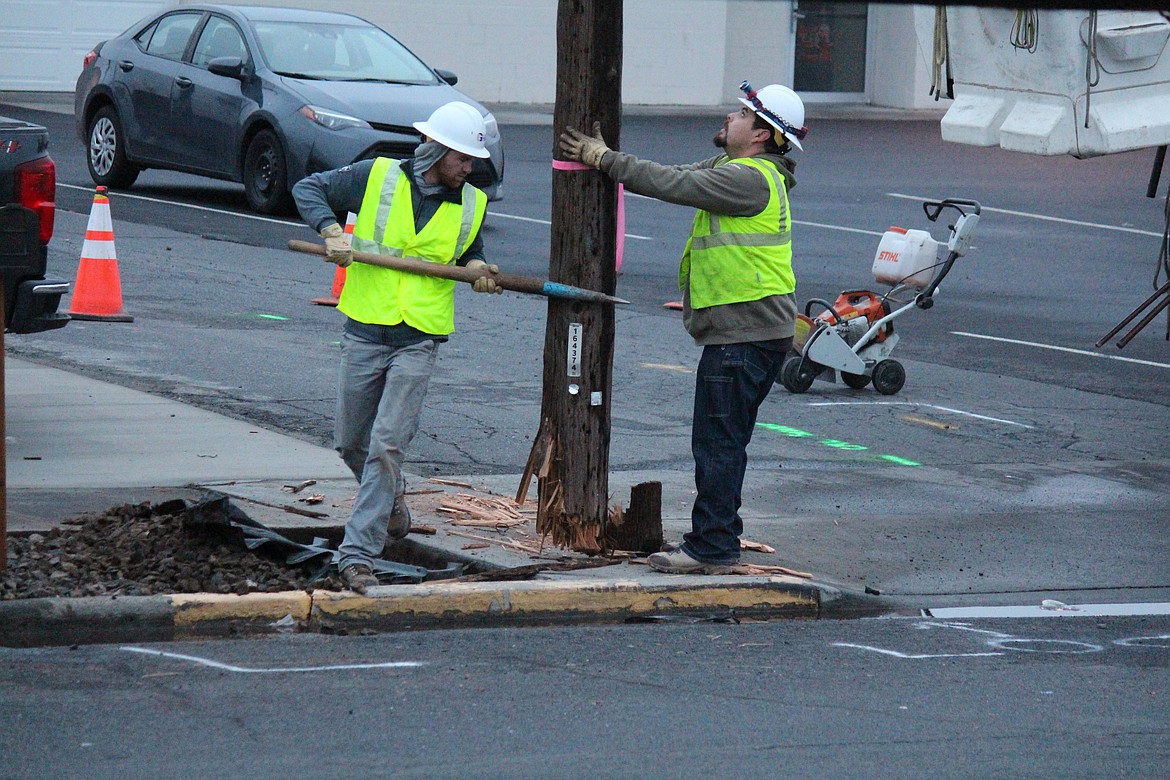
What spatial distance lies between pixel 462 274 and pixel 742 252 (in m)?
1.12

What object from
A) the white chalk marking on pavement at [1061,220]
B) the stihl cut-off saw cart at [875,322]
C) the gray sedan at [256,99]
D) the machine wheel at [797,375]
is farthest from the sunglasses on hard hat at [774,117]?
the white chalk marking on pavement at [1061,220]

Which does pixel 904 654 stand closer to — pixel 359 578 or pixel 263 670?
pixel 359 578

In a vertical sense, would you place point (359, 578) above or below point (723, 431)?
below

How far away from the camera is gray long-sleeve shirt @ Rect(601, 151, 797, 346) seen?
684 cm

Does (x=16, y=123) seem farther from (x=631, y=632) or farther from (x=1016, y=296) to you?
(x=1016, y=296)

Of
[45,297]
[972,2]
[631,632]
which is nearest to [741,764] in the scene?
[631,632]

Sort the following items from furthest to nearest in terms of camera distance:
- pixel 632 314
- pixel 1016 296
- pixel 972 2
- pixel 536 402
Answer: pixel 1016 296 < pixel 632 314 < pixel 536 402 < pixel 972 2

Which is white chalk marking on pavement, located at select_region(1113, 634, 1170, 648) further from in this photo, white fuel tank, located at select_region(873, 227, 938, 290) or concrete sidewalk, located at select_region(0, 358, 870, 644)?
white fuel tank, located at select_region(873, 227, 938, 290)

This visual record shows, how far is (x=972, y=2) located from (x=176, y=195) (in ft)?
51.8

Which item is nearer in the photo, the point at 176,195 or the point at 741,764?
the point at 741,764

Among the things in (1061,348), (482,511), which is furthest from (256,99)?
(482,511)

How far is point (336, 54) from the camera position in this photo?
55.6 ft

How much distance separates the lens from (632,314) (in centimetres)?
1355

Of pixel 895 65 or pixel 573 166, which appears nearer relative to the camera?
pixel 573 166
